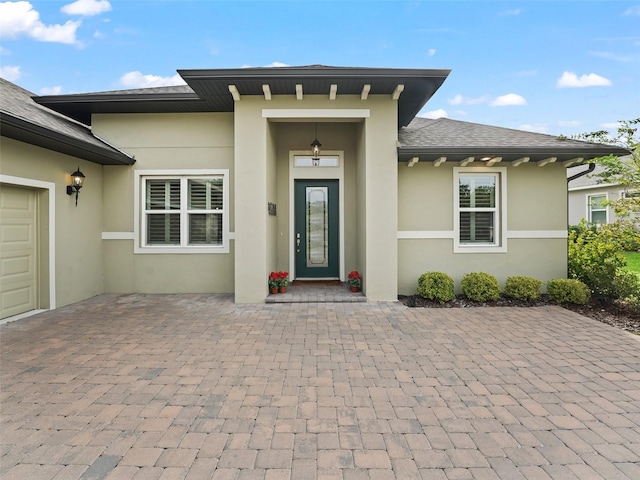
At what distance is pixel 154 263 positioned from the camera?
6715 mm

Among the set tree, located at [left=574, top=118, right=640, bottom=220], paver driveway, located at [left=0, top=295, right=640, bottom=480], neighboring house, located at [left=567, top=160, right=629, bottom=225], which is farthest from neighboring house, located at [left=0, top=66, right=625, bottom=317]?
neighboring house, located at [left=567, top=160, right=629, bottom=225]

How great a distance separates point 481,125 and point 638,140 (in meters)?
2.91

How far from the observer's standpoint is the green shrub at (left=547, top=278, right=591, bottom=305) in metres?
5.66

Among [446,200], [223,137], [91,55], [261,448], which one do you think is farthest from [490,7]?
[91,55]

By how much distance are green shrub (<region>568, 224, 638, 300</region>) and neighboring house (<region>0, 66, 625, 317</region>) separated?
0.30 metres

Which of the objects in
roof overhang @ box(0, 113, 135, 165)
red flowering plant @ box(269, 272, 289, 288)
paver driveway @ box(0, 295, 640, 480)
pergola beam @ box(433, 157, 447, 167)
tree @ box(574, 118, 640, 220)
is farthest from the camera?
red flowering plant @ box(269, 272, 289, 288)

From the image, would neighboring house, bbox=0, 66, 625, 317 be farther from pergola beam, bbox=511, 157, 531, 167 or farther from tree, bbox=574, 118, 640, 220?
tree, bbox=574, 118, 640, 220

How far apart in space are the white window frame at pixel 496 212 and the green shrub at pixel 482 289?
0.74 meters

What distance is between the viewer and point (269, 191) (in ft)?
20.6

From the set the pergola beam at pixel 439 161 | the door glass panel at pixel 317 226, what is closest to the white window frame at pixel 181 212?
the door glass panel at pixel 317 226

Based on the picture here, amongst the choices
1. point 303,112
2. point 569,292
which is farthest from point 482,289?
point 303,112

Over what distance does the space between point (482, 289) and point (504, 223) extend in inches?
62.9

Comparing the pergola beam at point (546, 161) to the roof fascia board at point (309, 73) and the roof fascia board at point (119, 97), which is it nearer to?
the roof fascia board at point (309, 73)

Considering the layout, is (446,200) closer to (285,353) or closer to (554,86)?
(285,353)
